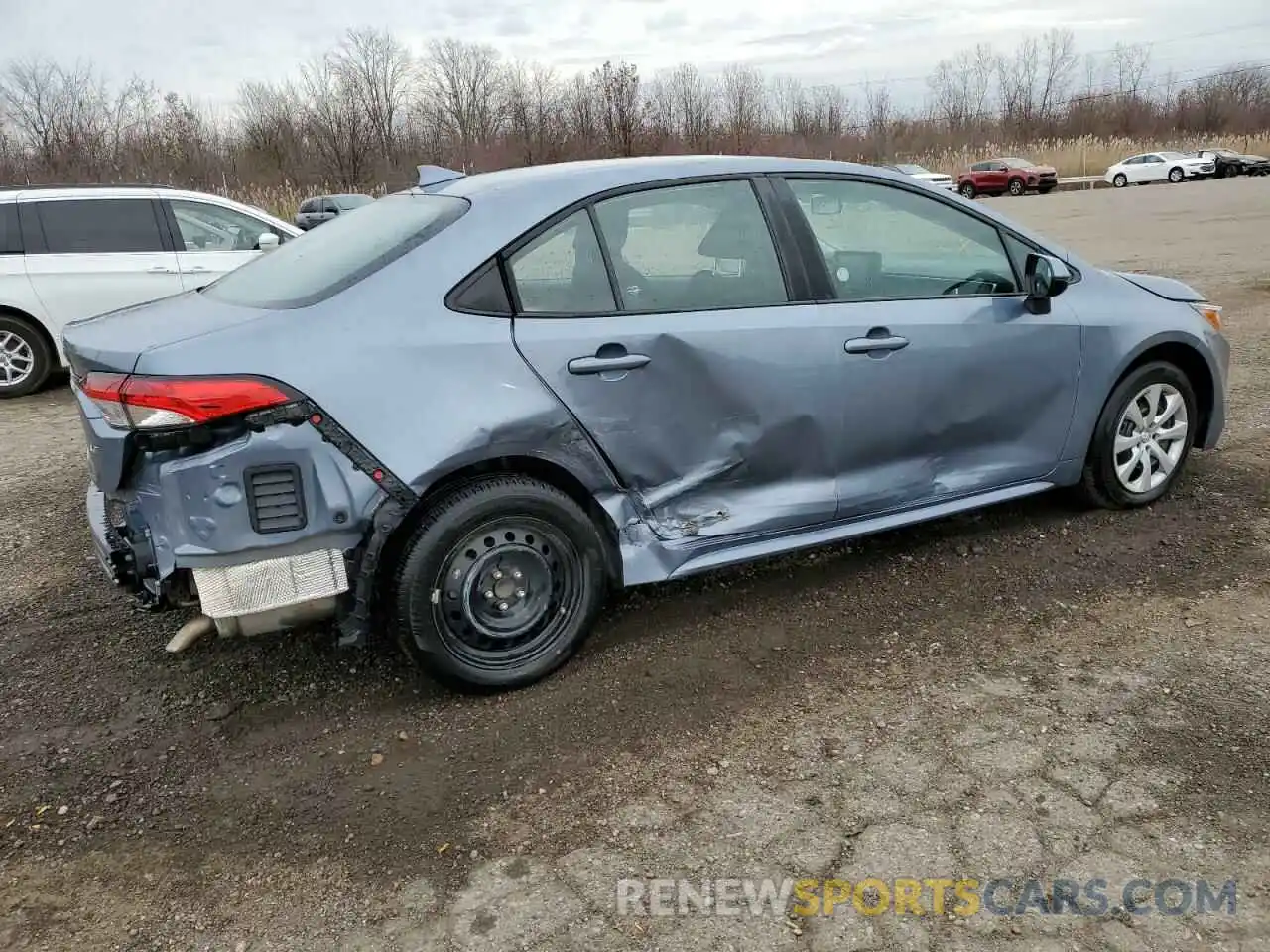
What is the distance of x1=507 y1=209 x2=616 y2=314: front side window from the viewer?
10.3 ft

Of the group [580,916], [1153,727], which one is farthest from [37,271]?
[1153,727]

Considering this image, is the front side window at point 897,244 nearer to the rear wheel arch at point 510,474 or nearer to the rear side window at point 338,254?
the rear wheel arch at point 510,474

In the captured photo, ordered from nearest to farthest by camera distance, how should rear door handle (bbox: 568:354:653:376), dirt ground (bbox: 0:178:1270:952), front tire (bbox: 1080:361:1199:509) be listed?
dirt ground (bbox: 0:178:1270:952) → rear door handle (bbox: 568:354:653:376) → front tire (bbox: 1080:361:1199:509)

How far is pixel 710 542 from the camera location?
3.50m

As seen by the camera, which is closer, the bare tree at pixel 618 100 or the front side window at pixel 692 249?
the front side window at pixel 692 249

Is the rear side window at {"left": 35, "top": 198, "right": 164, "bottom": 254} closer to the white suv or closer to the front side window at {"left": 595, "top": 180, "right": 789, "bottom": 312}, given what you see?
the white suv

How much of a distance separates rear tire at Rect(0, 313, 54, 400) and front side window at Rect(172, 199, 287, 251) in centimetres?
148

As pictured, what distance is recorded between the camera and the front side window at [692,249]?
130 inches

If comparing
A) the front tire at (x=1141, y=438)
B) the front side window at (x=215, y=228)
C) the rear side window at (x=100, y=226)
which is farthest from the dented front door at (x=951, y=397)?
the rear side window at (x=100, y=226)

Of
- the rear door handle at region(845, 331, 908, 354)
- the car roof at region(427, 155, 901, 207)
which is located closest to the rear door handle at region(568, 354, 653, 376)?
the car roof at region(427, 155, 901, 207)

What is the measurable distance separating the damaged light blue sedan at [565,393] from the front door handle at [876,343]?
0.05 ft

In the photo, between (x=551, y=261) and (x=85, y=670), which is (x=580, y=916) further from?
(x=85, y=670)

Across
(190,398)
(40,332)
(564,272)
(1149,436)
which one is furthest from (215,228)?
(1149,436)

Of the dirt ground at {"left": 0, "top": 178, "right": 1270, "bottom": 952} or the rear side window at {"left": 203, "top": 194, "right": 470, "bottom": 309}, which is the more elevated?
the rear side window at {"left": 203, "top": 194, "right": 470, "bottom": 309}
